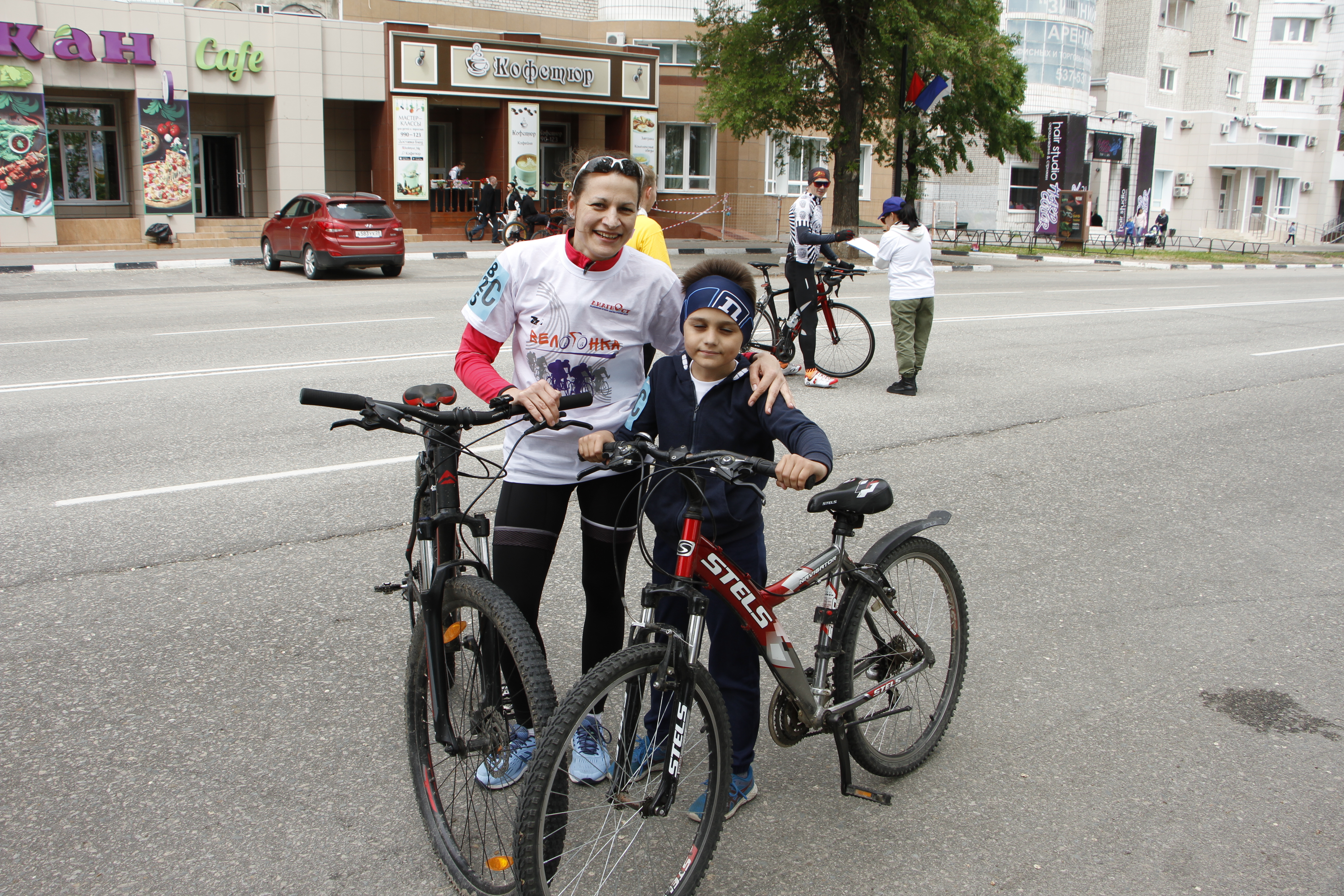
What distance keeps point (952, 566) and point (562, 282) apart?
5.24 feet

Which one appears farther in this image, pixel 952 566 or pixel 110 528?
pixel 110 528

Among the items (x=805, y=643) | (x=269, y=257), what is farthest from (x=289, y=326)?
(x=805, y=643)

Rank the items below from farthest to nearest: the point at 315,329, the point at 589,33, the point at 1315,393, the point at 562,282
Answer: the point at 589,33, the point at 315,329, the point at 1315,393, the point at 562,282

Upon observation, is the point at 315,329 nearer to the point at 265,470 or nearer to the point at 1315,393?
the point at 265,470

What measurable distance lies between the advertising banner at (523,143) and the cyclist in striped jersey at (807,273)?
70.5ft

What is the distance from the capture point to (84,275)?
66.8 ft

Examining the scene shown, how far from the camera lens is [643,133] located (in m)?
33.3

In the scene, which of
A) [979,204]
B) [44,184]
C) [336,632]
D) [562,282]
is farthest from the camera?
[979,204]

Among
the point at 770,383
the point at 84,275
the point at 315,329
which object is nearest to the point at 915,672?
the point at 770,383

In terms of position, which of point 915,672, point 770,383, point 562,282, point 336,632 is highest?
point 562,282

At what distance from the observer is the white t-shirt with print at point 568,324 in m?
3.29

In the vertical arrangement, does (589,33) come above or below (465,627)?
above

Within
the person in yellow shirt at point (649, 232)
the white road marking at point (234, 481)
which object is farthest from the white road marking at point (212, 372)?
the person in yellow shirt at point (649, 232)

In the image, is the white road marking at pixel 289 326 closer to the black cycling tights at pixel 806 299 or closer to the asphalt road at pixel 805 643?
the asphalt road at pixel 805 643
